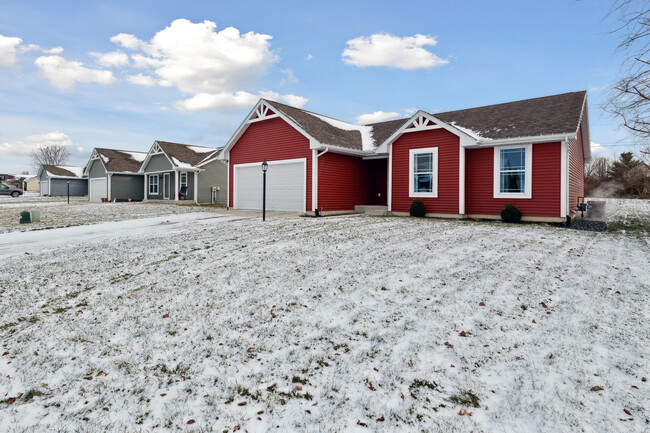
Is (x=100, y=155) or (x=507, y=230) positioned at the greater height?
(x=100, y=155)

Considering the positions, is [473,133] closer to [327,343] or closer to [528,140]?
[528,140]

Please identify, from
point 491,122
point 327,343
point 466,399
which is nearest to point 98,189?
point 491,122

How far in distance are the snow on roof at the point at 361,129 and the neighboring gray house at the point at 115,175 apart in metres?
20.5

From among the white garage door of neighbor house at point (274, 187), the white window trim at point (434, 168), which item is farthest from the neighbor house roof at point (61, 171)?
the white window trim at point (434, 168)

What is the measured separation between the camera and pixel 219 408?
8.81ft

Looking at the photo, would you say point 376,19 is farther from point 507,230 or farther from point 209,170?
point 209,170

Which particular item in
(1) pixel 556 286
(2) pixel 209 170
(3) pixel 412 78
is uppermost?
(3) pixel 412 78

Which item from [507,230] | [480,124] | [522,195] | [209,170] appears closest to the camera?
[507,230]

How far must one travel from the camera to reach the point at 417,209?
14.1 meters

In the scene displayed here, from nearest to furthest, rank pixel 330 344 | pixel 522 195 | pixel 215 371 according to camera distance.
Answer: pixel 215 371, pixel 330 344, pixel 522 195

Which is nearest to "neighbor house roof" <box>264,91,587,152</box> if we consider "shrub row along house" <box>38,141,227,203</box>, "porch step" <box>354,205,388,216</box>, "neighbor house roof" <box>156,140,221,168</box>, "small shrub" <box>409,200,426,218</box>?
"porch step" <box>354,205,388,216</box>

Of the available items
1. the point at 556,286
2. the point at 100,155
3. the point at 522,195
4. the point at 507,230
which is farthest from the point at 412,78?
the point at 100,155

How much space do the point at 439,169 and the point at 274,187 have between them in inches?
298

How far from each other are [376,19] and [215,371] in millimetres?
13166
